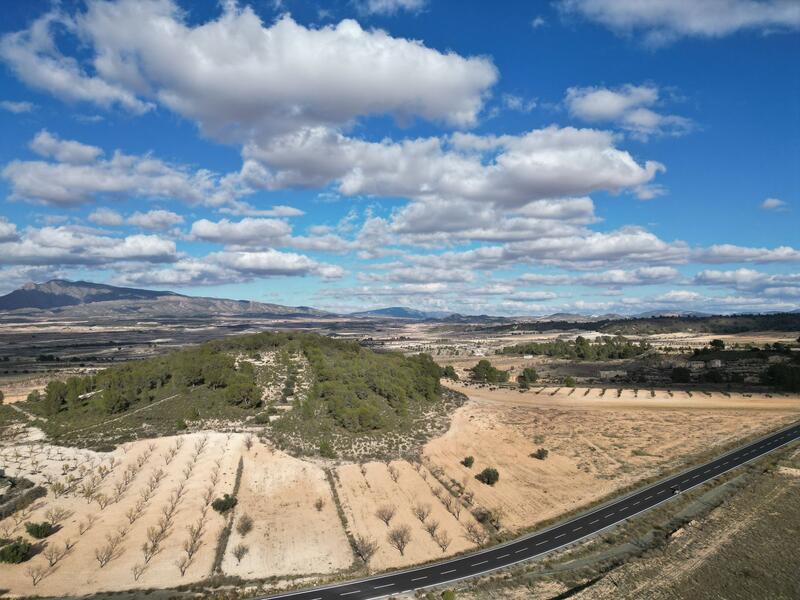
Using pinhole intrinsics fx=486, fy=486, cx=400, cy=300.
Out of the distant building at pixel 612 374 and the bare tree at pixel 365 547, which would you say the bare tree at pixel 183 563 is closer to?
the bare tree at pixel 365 547

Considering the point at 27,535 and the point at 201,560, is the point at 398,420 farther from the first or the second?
the point at 27,535

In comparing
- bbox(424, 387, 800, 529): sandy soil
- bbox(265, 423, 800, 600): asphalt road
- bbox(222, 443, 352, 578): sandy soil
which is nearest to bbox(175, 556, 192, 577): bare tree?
bbox(222, 443, 352, 578): sandy soil

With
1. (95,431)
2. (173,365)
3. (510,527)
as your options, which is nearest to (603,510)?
(510,527)

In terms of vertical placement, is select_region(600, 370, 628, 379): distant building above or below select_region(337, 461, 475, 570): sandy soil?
above

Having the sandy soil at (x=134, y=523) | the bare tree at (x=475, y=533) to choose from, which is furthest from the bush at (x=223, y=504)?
the bare tree at (x=475, y=533)

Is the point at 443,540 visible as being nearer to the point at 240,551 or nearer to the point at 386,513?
the point at 386,513

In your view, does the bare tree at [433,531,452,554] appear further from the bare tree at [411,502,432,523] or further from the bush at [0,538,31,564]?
the bush at [0,538,31,564]

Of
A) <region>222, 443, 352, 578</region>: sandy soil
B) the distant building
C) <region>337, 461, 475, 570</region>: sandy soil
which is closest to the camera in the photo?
<region>222, 443, 352, 578</region>: sandy soil
